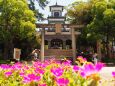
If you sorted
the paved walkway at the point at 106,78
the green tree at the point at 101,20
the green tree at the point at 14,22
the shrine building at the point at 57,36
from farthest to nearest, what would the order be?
the shrine building at the point at 57,36
the green tree at the point at 101,20
the green tree at the point at 14,22
the paved walkway at the point at 106,78

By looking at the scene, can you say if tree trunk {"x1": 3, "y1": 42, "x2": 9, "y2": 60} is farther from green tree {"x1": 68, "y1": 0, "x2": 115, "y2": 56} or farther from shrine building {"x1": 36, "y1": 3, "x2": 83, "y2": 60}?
green tree {"x1": 68, "y1": 0, "x2": 115, "y2": 56}

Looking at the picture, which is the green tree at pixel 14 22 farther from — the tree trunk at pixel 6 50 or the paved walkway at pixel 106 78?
the paved walkway at pixel 106 78

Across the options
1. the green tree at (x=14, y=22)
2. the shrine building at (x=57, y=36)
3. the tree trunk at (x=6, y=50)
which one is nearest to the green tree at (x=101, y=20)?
the shrine building at (x=57, y=36)

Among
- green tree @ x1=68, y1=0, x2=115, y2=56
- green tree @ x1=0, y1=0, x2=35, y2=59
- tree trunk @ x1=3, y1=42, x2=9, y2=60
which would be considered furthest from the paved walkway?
tree trunk @ x1=3, y1=42, x2=9, y2=60

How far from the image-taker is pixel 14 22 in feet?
102

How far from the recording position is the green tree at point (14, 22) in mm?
30905

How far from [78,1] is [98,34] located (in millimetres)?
7077

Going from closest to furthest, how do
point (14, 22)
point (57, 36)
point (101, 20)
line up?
point (14, 22)
point (101, 20)
point (57, 36)

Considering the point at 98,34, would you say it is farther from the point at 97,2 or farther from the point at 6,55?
the point at 6,55

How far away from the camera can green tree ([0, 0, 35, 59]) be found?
101 feet

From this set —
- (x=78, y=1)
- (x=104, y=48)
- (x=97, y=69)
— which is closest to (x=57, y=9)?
(x=78, y=1)

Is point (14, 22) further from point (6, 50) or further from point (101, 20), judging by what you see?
point (101, 20)

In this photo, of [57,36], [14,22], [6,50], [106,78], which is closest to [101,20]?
[14,22]

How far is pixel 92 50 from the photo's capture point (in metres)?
38.5
